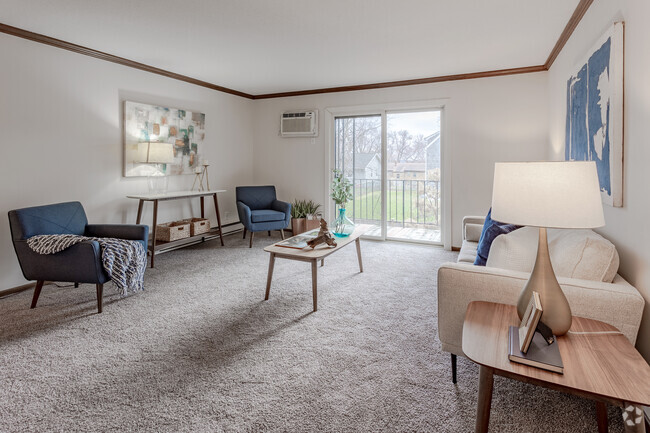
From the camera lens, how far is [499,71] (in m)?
4.52

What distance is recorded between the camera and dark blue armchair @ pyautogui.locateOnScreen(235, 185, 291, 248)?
196 inches

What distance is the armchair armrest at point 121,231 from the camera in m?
3.20

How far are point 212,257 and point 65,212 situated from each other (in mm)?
1652

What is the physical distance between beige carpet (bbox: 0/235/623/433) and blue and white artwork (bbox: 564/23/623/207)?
122 centimetres

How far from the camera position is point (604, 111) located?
208 cm

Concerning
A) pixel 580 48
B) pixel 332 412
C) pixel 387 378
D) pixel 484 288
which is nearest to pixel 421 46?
pixel 580 48

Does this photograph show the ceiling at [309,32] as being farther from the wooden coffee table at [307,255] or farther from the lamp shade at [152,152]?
the wooden coffee table at [307,255]

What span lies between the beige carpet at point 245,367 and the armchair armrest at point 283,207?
2016 millimetres

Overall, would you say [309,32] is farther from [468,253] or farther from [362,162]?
[362,162]

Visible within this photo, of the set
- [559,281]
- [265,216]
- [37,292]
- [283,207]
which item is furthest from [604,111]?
[37,292]

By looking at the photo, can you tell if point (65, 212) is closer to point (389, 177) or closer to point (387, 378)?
point (387, 378)

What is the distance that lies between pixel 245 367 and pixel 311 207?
152 inches

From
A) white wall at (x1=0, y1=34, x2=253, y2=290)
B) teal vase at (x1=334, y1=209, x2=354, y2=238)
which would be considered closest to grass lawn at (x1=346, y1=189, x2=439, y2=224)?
teal vase at (x1=334, y1=209, x2=354, y2=238)

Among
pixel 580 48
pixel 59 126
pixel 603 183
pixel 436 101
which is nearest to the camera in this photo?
pixel 603 183
